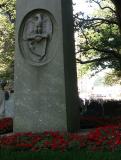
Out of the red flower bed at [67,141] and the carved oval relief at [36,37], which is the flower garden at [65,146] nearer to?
the red flower bed at [67,141]

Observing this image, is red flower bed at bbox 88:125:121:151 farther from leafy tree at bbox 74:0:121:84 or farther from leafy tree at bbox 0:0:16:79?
leafy tree at bbox 0:0:16:79

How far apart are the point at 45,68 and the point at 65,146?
11.5 feet

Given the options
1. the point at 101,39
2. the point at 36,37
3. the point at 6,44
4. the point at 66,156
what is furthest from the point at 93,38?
the point at 66,156

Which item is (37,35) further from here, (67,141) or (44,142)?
(67,141)

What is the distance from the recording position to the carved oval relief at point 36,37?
1215cm

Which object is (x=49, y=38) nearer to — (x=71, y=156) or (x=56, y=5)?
(x=56, y=5)

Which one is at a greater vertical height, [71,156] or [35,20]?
[35,20]

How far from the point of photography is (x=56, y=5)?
1209 cm

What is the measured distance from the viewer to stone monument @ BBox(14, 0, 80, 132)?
1184 cm

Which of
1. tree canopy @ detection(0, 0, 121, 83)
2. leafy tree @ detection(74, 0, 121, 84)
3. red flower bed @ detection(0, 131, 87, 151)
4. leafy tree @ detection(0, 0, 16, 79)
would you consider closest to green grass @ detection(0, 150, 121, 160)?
red flower bed @ detection(0, 131, 87, 151)

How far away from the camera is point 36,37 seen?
12305 millimetres

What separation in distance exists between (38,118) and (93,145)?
10.6 ft

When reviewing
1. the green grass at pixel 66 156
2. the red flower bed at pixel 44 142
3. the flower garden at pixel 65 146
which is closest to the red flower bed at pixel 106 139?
the flower garden at pixel 65 146

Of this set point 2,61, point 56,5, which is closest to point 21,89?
point 56,5
